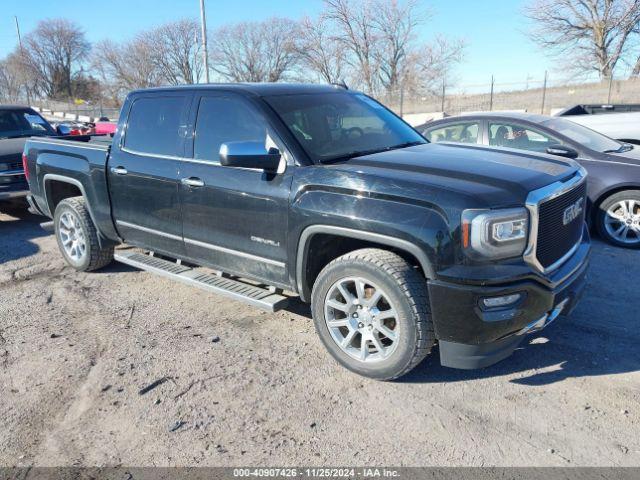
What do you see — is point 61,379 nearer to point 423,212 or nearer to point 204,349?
point 204,349

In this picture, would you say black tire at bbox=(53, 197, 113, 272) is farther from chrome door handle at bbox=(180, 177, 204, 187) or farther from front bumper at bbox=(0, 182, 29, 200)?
front bumper at bbox=(0, 182, 29, 200)

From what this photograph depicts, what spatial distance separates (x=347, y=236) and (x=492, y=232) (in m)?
0.89

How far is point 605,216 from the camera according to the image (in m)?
6.25

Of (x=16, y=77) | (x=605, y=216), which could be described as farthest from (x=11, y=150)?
(x=16, y=77)

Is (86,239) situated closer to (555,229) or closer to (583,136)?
(555,229)

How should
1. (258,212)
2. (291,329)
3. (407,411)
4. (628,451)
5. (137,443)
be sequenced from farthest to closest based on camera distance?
(291,329) → (258,212) → (407,411) → (137,443) → (628,451)

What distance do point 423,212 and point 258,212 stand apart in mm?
1301

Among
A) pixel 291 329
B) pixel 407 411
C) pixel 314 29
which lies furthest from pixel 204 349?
pixel 314 29

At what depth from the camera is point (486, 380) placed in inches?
137

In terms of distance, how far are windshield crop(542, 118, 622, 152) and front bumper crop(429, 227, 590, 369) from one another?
4.01 metres

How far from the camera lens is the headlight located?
2.91m

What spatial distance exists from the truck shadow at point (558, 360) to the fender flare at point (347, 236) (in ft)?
2.96

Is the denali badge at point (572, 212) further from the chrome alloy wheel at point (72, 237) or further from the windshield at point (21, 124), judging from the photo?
the windshield at point (21, 124)

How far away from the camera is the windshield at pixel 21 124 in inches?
380
